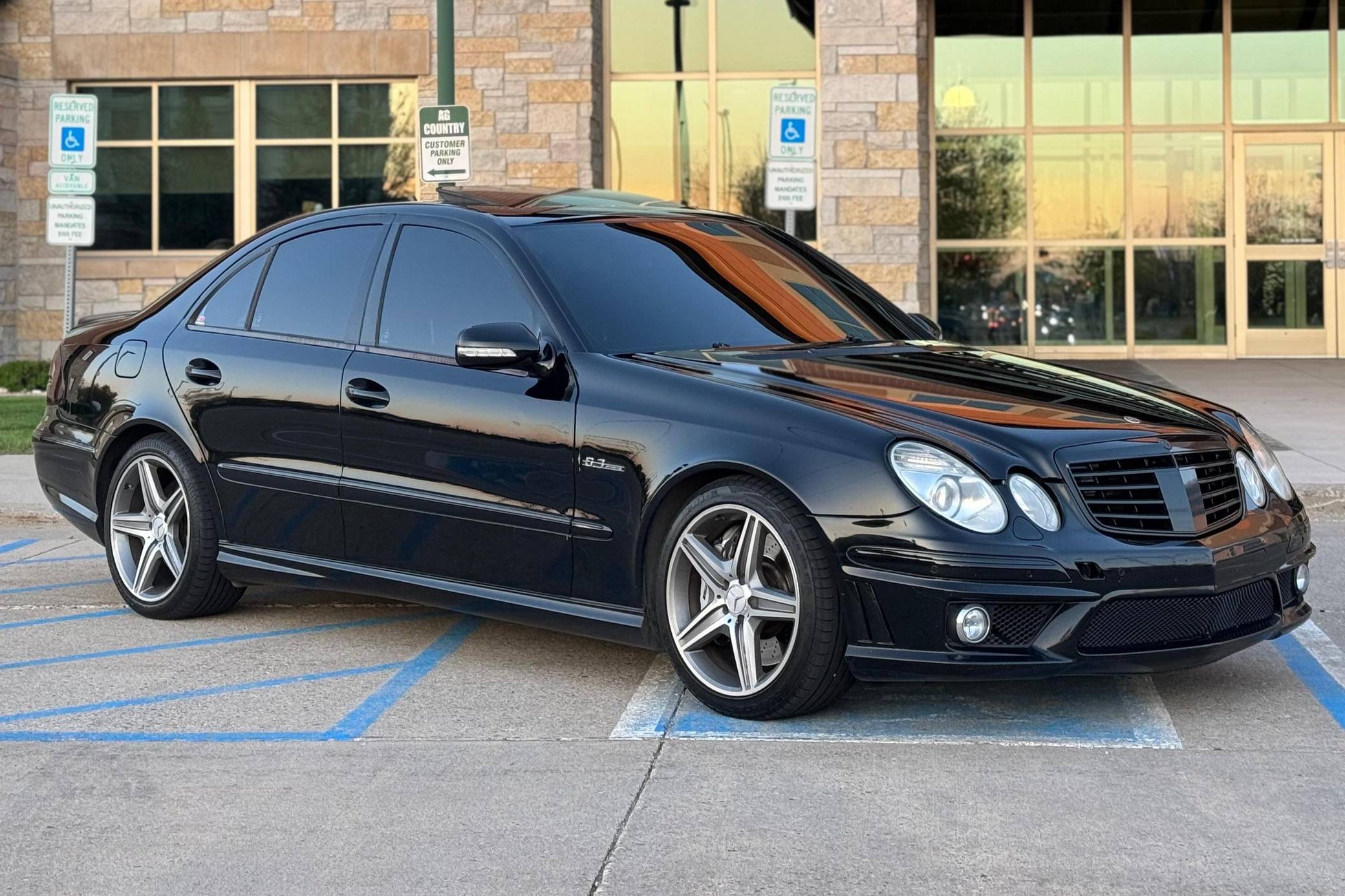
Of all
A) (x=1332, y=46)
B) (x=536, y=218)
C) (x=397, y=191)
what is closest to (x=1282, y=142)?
(x=1332, y=46)

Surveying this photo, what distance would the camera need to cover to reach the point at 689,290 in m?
6.12

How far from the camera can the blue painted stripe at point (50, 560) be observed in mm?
8812

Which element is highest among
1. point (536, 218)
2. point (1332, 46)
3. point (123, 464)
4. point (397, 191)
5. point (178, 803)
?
point (1332, 46)

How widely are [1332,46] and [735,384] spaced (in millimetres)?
17977

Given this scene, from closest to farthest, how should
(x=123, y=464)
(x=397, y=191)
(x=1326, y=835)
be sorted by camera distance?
(x=1326, y=835) → (x=123, y=464) → (x=397, y=191)

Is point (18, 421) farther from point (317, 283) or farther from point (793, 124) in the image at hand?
point (317, 283)

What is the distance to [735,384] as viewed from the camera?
531 cm

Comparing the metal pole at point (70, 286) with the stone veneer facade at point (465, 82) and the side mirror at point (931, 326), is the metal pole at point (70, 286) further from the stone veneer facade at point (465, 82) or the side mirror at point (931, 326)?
the side mirror at point (931, 326)

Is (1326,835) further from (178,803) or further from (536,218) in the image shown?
(536,218)

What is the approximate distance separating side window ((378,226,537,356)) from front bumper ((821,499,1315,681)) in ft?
5.21

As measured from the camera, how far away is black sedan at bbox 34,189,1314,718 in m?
4.88

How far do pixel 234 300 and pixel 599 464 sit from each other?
2165 millimetres

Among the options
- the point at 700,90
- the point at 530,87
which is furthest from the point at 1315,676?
the point at 700,90

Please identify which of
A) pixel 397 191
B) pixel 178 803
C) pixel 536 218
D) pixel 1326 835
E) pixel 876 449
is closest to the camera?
pixel 1326 835
